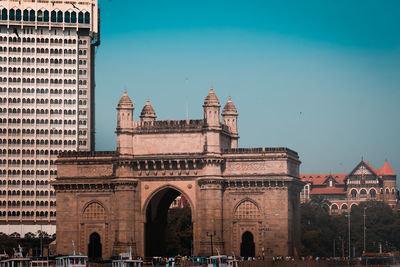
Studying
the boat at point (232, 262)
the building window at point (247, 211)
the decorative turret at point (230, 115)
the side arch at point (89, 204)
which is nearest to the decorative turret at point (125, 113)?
the side arch at point (89, 204)

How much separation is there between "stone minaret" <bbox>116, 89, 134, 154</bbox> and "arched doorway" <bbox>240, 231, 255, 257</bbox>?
17.9m

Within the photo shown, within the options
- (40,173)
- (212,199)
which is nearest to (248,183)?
(212,199)

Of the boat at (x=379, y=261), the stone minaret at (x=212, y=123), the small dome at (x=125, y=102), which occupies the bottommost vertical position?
the boat at (x=379, y=261)

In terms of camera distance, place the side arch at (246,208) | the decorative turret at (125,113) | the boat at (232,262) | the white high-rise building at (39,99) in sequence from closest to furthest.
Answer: the boat at (232,262)
the side arch at (246,208)
the decorative turret at (125,113)
the white high-rise building at (39,99)

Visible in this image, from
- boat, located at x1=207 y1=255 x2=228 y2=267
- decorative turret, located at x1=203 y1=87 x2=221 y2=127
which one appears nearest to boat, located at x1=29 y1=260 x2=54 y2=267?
boat, located at x1=207 y1=255 x2=228 y2=267

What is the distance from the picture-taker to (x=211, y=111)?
4434 inches

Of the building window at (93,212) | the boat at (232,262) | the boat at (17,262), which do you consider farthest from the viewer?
the building window at (93,212)

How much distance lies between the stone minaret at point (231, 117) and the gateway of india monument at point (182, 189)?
6.62m

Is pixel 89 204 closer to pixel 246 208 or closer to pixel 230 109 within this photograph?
pixel 246 208

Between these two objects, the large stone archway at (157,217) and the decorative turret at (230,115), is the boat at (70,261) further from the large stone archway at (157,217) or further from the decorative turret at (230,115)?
the decorative turret at (230,115)

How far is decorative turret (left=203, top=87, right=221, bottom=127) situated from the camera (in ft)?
369

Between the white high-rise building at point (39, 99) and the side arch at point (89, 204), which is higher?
the white high-rise building at point (39, 99)

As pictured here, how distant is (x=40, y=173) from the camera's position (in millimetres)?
183500

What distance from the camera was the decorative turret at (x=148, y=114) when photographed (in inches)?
4877
